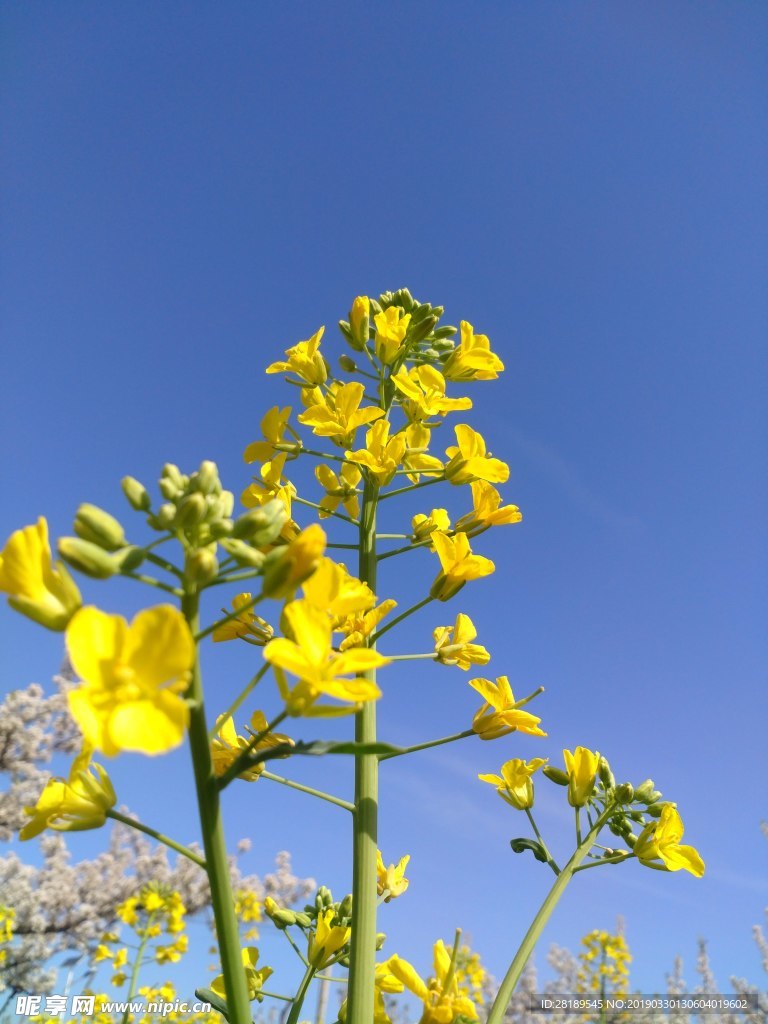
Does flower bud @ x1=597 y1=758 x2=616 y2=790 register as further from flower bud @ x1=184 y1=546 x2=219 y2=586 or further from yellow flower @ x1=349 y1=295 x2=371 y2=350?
yellow flower @ x1=349 y1=295 x2=371 y2=350

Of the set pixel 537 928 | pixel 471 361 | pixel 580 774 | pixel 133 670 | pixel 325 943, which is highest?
pixel 471 361

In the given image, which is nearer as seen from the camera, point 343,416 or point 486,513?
point 486,513

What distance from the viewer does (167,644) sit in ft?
3.61

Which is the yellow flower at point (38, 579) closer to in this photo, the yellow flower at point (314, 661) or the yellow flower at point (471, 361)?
the yellow flower at point (314, 661)

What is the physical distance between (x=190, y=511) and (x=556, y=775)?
1.73 meters

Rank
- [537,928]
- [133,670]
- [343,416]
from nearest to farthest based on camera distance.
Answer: [133,670]
[537,928]
[343,416]

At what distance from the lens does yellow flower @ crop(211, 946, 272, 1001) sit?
229 centimetres

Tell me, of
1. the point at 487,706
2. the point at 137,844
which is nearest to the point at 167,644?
the point at 487,706

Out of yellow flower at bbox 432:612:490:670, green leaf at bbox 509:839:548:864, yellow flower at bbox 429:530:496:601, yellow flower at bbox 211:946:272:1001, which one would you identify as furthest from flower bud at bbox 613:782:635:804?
yellow flower at bbox 211:946:272:1001

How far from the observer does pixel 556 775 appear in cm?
241

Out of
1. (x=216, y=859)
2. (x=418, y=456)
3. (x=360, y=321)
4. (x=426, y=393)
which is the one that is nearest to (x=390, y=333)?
(x=360, y=321)

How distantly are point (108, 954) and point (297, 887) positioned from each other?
12361 millimetres

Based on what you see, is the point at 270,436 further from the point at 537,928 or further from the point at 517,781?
the point at 537,928

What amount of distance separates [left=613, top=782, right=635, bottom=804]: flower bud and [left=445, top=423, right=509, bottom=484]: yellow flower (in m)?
1.14
